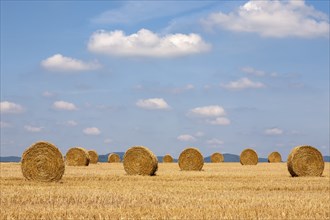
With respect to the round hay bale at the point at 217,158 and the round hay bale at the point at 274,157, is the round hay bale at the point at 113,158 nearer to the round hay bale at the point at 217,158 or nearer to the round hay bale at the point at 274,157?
the round hay bale at the point at 217,158

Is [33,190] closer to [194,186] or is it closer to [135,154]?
[194,186]

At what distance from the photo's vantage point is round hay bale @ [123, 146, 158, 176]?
26.5 meters

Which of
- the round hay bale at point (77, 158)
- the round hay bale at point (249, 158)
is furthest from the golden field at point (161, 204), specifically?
the round hay bale at point (249, 158)

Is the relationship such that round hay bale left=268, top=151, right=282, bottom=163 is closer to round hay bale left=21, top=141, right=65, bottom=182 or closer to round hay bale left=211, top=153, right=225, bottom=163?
round hay bale left=211, top=153, right=225, bottom=163

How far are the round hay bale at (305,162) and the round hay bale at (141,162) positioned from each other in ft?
22.9

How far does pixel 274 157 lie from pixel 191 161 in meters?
24.4

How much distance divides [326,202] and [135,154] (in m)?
13.9

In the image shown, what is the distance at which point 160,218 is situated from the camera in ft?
36.1

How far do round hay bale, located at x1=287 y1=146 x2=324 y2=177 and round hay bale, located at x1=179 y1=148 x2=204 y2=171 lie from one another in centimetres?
718

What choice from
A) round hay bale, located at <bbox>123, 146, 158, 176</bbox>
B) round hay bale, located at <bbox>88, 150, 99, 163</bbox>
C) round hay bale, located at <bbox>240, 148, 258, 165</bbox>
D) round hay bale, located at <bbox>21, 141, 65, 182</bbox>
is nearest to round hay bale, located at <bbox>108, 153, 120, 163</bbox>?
round hay bale, located at <bbox>88, 150, 99, 163</bbox>

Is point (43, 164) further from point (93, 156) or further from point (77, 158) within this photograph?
point (93, 156)

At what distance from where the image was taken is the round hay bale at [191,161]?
3300 centimetres

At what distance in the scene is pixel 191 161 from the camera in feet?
109

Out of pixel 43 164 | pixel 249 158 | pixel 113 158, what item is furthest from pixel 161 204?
pixel 113 158
